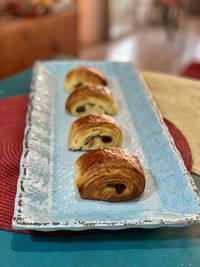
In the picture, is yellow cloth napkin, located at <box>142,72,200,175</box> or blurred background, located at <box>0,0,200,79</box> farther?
blurred background, located at <box>0,0,200,79</box>

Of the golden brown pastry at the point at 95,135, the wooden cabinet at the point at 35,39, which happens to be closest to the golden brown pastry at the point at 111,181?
the golden brown pastry at the point at 95,135

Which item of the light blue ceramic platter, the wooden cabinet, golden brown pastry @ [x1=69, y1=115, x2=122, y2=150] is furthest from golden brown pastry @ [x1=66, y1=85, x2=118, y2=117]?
the wooden cabinet

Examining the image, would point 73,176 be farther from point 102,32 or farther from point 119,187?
point 102,32

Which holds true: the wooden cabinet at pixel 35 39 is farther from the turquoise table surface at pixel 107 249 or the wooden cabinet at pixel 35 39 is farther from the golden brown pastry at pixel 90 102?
the turquoise table surface at pixel 107 249

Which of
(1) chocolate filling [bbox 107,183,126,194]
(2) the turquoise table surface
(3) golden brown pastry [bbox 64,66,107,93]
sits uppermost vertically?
(3) golden brown pastry [bbox 64,66,107,93]

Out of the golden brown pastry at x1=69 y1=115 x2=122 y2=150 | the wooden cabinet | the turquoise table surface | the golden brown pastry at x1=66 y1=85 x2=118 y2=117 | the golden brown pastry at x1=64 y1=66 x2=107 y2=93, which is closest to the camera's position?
the turquoise table surface

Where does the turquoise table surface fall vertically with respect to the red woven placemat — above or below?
below

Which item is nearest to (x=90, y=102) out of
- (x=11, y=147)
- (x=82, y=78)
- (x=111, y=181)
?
(x=82, y=78)

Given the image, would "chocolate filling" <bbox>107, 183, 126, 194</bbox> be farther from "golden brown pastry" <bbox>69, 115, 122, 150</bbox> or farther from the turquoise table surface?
"golden brown pastry" <bbox>69, 115, 122, 150</bbox>
